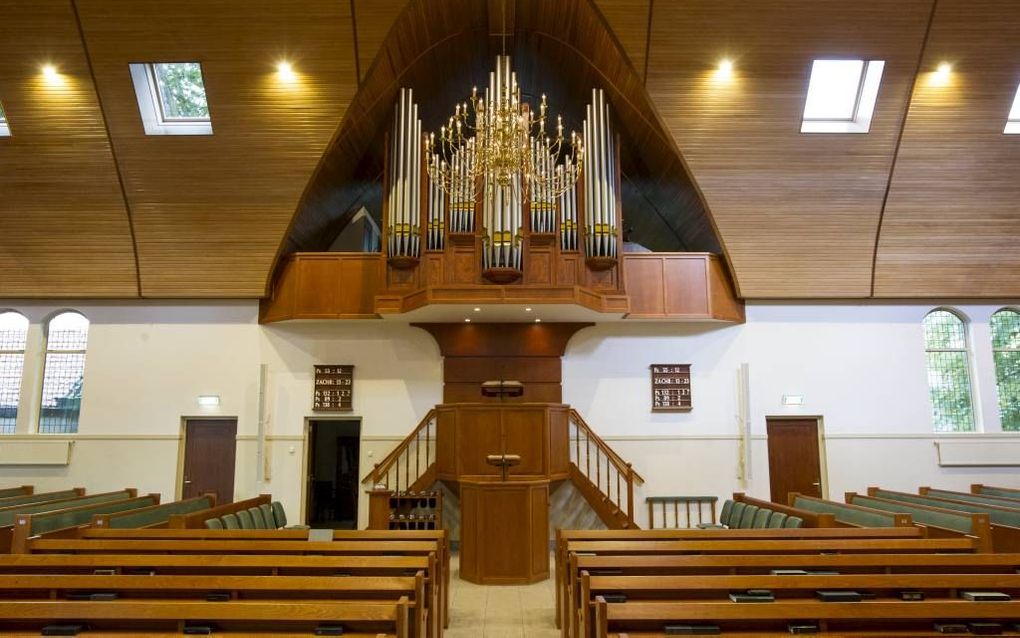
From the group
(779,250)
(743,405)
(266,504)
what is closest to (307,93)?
(266,504)

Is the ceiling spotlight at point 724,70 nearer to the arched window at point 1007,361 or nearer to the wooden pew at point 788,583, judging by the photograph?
the arched window at point 1007,361

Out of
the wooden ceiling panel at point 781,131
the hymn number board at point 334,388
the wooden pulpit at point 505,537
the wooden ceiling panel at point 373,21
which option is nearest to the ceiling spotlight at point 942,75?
the wooden ceiling panel at point 781,131

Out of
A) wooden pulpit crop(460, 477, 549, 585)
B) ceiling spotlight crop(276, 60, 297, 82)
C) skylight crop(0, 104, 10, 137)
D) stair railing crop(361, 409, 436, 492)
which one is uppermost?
ceiling spotlight crop(276, 60, 297, 82)

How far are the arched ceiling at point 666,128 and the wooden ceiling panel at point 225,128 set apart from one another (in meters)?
0.03

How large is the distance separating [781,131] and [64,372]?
1163 cm

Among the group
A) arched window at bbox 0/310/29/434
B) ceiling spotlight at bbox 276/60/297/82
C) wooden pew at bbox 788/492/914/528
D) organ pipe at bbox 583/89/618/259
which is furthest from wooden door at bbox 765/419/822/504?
arched window at bbox 0/310/29/434

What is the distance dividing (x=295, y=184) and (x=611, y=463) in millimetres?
6155

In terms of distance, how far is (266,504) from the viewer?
7906mm

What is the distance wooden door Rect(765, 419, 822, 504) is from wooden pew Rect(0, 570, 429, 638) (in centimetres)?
763

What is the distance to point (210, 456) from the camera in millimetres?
9977

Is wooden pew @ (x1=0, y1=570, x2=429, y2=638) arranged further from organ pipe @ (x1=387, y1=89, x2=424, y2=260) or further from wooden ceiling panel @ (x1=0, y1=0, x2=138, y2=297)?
wooden ceiling panel @ (x1=0, y1=0, x2=138, y2=297)

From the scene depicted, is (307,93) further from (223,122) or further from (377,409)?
(377,409)

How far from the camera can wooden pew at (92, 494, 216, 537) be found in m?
5.87

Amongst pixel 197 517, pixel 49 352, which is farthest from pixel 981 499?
pixel 49 352
